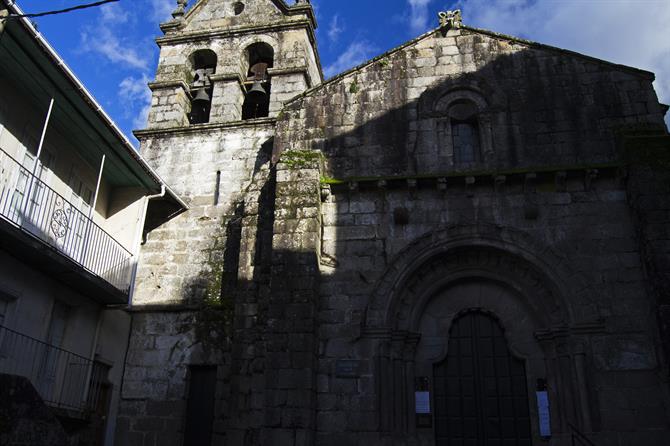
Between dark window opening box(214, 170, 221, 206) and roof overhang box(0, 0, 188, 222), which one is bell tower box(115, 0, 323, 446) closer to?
dark window opening box(214, 170, 221, 206)

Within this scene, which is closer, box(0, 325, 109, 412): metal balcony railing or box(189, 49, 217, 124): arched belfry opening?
box(0, 325, 109, 412): metal balcony railing

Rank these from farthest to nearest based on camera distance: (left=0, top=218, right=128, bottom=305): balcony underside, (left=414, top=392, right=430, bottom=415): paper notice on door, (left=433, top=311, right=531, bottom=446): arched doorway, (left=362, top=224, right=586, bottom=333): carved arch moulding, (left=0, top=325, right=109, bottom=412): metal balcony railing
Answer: (left=362, top=224, right=586, bottom=333): carved arch moulding → (left=414, top=392, right=430, bottom=415): paper notice on door → (left=433, top=311, right=531, bottom=446): arched doorway → (left=0, top=325, right=109, bottom=412): metal balcony railing → (left=0, top=218, right=128, bottom=305): balcony underside

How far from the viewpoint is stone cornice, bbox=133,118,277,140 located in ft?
47.0

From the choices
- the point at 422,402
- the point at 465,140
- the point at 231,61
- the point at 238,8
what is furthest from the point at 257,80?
the point at 422,402

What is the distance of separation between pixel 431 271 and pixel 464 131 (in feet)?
9.74

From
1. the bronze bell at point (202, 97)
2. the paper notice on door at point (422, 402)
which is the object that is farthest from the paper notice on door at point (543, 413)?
the bronze bell at point (202, 97)

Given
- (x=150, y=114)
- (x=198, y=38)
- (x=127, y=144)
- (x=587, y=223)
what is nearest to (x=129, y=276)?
(x=127, y=144)

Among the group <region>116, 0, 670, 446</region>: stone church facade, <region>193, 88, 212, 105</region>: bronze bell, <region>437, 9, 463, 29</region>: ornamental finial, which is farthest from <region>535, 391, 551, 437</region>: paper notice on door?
<region>193, 88, 212, 105</region>: bronze bell

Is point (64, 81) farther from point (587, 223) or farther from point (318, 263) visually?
point (587, 223)

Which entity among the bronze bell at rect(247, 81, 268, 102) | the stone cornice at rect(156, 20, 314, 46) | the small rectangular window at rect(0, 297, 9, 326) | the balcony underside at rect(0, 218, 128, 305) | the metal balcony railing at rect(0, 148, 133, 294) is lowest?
the small rectangular window at rect(0, 297, 9, 326)

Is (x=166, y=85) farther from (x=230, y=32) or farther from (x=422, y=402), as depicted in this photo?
(x=422, y=402)

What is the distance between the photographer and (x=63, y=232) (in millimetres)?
10922

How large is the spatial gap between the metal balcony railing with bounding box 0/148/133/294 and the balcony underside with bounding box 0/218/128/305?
225 millimetres

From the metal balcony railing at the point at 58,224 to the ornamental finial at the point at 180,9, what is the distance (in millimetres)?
7610
